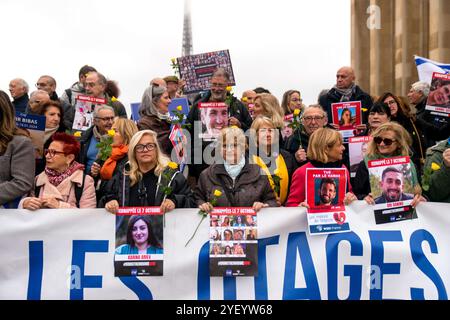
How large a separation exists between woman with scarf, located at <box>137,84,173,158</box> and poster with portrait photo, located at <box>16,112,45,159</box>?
1.63 metres

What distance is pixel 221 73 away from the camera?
415 inches

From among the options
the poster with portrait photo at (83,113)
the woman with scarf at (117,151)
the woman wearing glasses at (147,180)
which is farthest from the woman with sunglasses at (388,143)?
the poster with portrait photo at (83,113)

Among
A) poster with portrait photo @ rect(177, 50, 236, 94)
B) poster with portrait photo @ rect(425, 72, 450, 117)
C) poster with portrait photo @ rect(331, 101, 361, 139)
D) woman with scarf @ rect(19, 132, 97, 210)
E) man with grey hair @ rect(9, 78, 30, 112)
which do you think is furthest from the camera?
poster with portrait photo @ rect(177, 50, 236, 94)

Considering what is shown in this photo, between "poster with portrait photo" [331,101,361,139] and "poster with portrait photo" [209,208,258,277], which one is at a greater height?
"poster with portrait photo" [331,101,361,139]

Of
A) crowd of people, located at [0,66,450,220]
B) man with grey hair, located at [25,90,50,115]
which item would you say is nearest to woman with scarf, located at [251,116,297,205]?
crowd of people, located at [0,66,450,220]

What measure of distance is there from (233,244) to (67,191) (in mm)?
1622

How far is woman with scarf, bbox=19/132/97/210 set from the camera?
316 inches

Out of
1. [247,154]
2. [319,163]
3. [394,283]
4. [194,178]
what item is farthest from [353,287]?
[194,178]

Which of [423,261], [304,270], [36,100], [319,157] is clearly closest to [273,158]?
[319,157]

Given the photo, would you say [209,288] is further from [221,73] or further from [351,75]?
[351,75]

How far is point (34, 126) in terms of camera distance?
8.81m

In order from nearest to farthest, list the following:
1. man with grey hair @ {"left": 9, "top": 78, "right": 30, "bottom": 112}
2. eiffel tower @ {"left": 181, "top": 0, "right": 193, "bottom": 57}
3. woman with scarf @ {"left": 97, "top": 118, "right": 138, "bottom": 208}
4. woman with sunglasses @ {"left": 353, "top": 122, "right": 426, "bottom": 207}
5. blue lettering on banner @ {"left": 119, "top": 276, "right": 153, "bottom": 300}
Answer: blue lettering on banner @ {"left": 119, "top": 276, "right": 153, "bottom": 300} → woman with sunglasses @ {"left": 353, "top": 122, "right": 426, "bottom": 207} → woman with scarf @ {"left": 97, "top": 118, "right": 138, "bottom": 208} → man with grey hair @ {"left": 9, "top": 78, "right": 30, "bottom": 112} → eiffel tower @ {"left": 181, "top": 0, "right": 193, "bottom": 57}

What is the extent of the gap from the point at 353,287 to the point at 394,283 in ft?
1.25

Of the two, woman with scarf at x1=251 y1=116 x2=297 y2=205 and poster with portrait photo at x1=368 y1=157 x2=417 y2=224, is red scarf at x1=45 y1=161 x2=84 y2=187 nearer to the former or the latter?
woman with scarf at x1=251 y1=116 x2=297 y2=205
